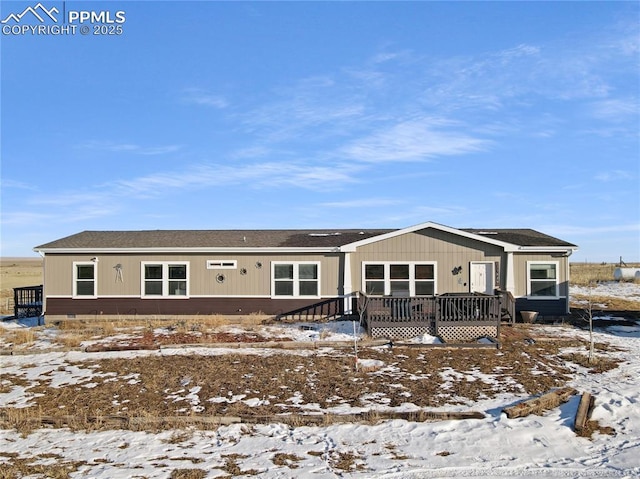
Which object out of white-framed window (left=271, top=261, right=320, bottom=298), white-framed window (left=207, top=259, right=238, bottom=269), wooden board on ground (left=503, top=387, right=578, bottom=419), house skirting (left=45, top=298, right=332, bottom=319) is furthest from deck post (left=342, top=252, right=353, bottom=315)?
wooden board on ground (left=503, top=387, right=578, bottom=419)

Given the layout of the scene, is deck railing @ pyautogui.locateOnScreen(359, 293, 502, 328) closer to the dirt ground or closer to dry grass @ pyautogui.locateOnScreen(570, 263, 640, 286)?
the dirt ground

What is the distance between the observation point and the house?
2005 cm

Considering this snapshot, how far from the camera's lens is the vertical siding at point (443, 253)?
20.0 m

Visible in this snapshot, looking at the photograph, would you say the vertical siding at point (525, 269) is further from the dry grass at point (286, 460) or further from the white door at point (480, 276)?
the dry grass at point (286, 460)

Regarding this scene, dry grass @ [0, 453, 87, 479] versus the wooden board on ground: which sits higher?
the wooden board on ground

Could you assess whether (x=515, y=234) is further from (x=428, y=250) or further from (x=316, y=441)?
(x=316, y=441)

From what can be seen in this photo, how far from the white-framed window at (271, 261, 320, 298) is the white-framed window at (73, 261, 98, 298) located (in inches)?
274

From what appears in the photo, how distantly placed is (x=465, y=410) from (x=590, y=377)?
3839 mm

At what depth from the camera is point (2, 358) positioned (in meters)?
13.6

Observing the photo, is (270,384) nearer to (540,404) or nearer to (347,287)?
(540,404)

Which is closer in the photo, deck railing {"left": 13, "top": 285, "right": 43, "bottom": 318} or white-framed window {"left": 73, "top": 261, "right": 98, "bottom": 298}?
white-framed window {"left": 73, "top": 261, "right": 98, "bottom": 298}

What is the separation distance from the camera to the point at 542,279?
20.2 meters

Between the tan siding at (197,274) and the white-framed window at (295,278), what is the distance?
164 mm

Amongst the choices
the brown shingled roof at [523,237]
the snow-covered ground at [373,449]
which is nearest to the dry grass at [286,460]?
the snow-covered ground at [373,449]
